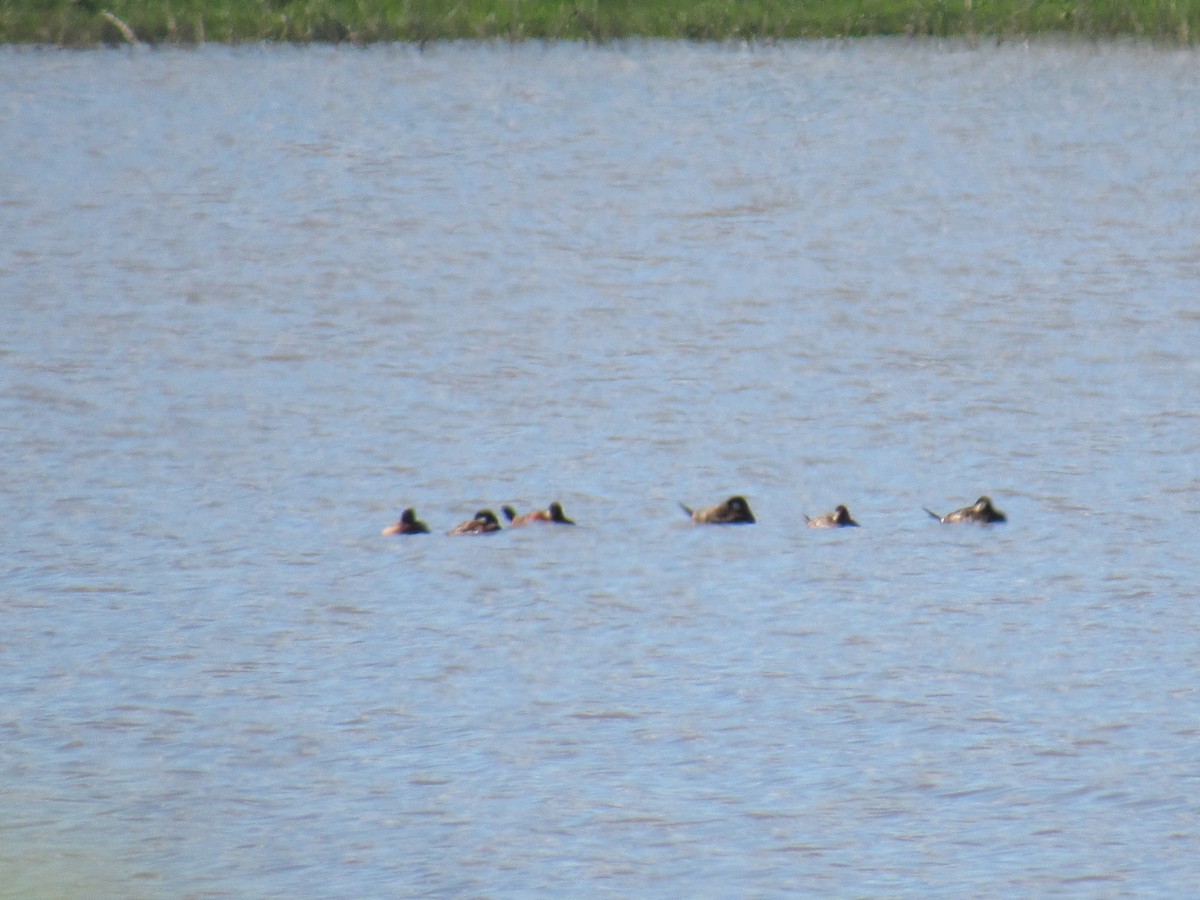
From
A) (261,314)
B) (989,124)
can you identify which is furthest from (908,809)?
(989,124)

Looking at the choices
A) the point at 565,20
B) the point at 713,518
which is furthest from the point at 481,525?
the point at 565,20

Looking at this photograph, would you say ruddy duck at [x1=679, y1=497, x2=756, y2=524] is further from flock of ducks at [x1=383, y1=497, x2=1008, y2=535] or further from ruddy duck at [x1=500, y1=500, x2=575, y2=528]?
ruddy duck at [x1=500, y1=500, x2=575, y2=528]

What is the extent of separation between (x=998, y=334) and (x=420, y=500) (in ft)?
19.1

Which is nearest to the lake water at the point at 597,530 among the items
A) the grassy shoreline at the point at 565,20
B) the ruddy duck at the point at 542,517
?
the ruddy duck at the point at 542,517

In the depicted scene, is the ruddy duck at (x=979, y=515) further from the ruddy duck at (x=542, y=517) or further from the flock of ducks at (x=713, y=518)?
the ruddy duck at (x=542, y=517)

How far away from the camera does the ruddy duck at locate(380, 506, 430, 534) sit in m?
11.2

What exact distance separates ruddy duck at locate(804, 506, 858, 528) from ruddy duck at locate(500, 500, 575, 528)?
1069mm

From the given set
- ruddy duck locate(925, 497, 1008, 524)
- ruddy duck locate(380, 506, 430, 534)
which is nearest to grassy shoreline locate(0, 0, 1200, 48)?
ruddy duck locate(380, 506, 430, 534)

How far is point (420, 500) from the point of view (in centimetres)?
1188

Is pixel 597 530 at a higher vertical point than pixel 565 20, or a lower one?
lower

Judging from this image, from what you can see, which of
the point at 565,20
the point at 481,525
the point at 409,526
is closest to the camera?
the point at 481,525

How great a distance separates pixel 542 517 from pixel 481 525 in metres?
0.30

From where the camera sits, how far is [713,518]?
1126cm

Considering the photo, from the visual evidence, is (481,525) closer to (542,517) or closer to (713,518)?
(542,517)
